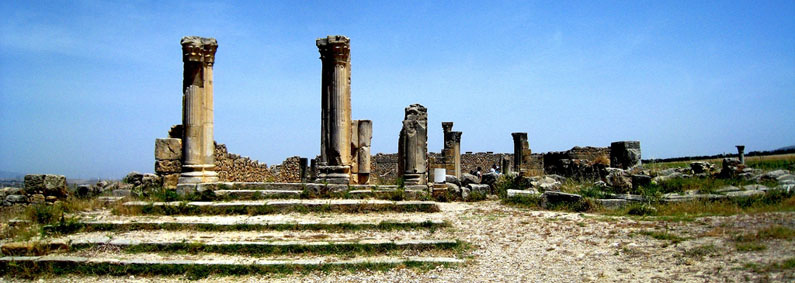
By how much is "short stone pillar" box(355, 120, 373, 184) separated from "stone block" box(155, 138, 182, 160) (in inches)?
185

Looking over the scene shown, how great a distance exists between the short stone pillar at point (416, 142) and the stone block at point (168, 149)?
5.85 metres

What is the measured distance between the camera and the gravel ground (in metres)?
6.84

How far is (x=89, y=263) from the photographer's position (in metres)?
8.15

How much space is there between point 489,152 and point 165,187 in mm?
30230

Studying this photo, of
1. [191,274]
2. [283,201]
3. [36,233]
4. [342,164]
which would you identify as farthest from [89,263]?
[342,164]

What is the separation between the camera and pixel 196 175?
13.8 metres

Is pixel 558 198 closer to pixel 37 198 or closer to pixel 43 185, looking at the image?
pixel 43 185

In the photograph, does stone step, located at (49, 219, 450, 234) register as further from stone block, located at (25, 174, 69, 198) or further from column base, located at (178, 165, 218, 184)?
stone block, located at (25, 174, 69, 198)

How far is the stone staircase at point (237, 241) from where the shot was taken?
26.3ft

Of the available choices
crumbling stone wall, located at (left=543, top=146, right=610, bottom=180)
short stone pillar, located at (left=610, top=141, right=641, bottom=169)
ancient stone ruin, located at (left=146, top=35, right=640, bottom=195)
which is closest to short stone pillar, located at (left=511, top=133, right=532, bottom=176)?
crumbling stone wall, located at (left=543, top=146, right=610, bottom=180)

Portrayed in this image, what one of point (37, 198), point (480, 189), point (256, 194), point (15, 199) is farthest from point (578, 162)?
point (15, 199)

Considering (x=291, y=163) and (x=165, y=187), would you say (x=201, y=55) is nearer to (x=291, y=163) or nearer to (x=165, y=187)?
(x=165, y=187)

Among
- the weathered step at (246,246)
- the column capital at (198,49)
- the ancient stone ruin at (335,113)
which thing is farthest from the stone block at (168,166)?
the weathered step at (246,246)

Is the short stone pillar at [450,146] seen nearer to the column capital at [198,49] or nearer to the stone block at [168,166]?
the column capital at [198,49]
